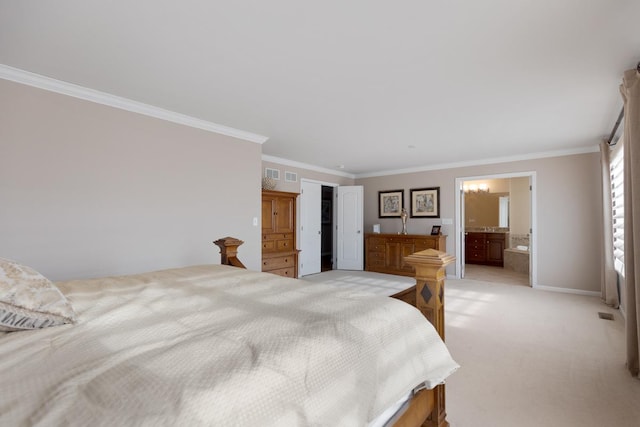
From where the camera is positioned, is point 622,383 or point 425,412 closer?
point 425,412

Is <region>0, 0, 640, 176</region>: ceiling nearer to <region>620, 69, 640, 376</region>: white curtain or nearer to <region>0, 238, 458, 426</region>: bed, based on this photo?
<region>620, 69, 640, 376</region>: white curtain

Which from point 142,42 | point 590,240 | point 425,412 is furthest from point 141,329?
point 590,240

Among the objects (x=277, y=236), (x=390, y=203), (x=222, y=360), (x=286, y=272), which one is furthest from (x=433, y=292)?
(x=390, y=203)

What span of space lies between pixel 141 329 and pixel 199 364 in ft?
1.37

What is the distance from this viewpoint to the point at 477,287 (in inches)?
206

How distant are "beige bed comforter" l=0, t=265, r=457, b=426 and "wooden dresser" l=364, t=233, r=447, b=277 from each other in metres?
4.83

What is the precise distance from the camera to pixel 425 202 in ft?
21.4

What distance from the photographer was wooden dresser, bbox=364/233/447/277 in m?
5.95

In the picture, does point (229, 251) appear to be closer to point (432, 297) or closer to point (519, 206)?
point (432, 297)

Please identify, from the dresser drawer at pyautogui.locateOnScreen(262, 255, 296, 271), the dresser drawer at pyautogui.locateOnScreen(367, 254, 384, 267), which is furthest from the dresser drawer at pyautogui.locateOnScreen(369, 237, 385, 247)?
the dresser drawer at pyautogui.locateOnScreen(262, 255, 296, 271)

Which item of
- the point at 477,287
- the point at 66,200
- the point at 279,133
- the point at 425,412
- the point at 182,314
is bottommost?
the point at 477,287

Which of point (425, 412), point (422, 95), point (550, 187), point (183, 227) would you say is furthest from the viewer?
point (550, 187)

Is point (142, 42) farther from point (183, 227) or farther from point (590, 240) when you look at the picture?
point (590, 240)

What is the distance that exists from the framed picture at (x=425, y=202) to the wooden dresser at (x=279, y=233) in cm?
293
